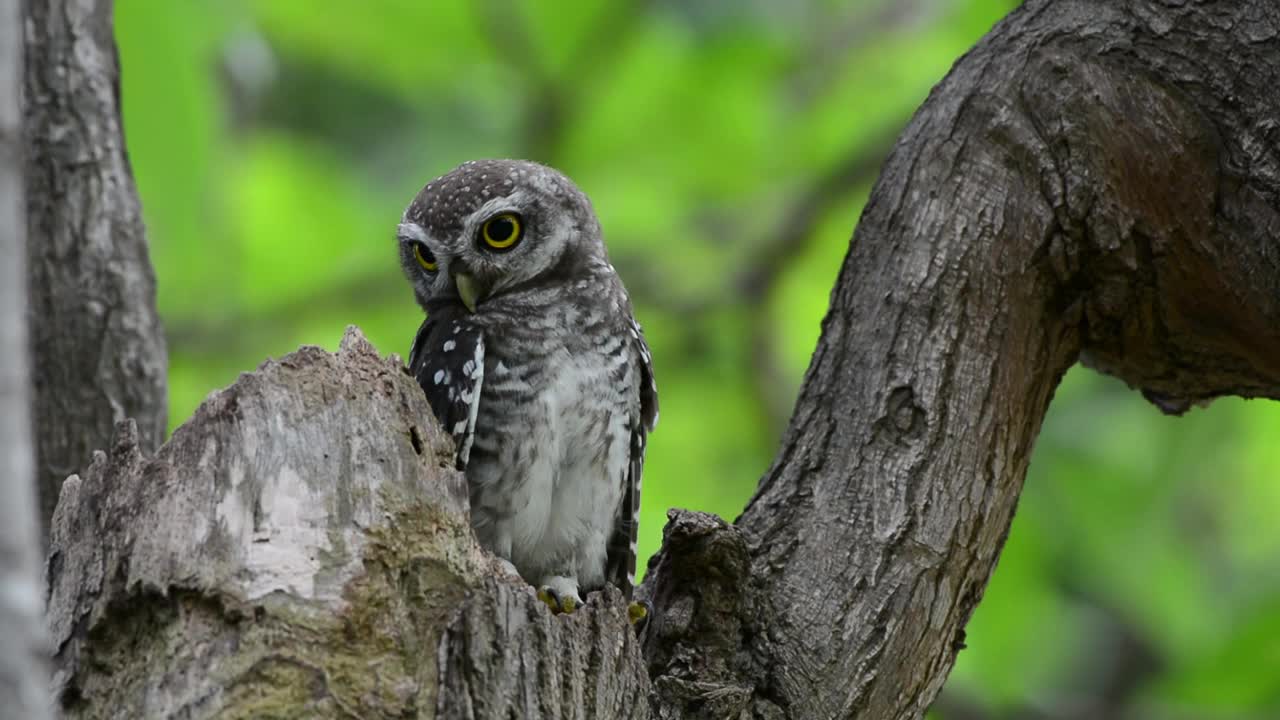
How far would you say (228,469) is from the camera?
284cm

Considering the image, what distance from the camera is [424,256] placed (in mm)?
4586

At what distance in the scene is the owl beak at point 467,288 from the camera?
4434 mm

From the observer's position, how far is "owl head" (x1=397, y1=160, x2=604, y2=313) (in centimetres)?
445

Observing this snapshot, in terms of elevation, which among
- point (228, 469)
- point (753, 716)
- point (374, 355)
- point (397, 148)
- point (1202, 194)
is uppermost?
point (397, 148)

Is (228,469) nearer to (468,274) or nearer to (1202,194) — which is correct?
(468,274)

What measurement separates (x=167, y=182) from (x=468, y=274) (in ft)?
6.26

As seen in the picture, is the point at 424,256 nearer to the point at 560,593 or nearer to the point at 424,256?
the point at 424,256

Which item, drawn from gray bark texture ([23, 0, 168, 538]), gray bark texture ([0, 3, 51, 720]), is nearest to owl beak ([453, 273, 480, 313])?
gray bark texture ([23, 0, 168, 538])

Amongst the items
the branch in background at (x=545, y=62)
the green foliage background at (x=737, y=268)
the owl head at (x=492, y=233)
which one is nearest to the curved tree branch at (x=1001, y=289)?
the owl head at (x=492, y=233)

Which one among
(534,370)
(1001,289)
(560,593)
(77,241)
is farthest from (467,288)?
(1001,289)

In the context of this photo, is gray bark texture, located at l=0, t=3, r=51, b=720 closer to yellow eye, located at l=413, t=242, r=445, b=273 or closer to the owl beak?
the owl beak

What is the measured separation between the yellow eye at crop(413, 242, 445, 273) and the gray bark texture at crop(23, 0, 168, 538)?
865mm

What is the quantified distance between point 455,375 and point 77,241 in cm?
129

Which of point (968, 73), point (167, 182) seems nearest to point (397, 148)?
point (167, 182)
